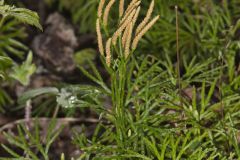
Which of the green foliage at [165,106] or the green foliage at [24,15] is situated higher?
the green foliage at [24,15]

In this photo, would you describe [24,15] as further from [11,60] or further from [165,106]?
[165,106]

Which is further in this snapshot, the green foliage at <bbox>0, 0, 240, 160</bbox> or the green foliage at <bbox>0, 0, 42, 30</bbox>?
the green foliage at <bbox>0, 0, 240, 160</bbox>

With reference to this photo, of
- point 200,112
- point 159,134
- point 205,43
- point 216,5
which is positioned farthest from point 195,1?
point 159,134

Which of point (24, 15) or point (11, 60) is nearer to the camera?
point (24, 15)

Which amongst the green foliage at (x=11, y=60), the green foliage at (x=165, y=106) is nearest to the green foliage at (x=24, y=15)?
the green foliage at (x=11, y=60)

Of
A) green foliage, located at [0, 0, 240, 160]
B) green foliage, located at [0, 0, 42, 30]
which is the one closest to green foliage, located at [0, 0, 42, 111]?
green foliage, located at [0, 0, 42, 30]

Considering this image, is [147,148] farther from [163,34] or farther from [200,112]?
[163,34]

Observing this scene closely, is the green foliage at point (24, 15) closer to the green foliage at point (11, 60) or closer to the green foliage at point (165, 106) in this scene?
the green foliage at point (11, 60)

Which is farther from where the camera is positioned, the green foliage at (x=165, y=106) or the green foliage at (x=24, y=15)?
the green foliage at (x=165, y=106)

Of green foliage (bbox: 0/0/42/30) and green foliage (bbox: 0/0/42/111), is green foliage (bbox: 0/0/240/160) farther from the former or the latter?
green foliage (bbox: 0/0/42/30)

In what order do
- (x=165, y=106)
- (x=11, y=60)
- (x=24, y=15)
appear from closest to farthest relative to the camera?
(x=24, y=15), (x=11, y=60), (x=165, y=106)

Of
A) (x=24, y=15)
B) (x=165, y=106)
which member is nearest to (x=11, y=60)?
(x=24, y=15)
